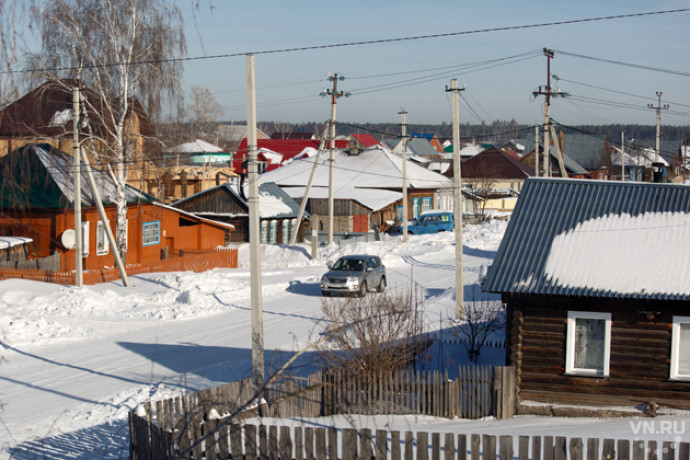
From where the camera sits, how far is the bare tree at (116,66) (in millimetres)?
27266

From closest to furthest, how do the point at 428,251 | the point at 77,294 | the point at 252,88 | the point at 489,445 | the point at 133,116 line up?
the point at 489,445 < the point at 252,88 < the point at 77,294 < the point at 133,116 < the point at 428,251

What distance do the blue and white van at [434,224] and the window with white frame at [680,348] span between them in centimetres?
3966

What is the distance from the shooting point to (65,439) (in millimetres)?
11469

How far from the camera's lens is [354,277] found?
1067 inches

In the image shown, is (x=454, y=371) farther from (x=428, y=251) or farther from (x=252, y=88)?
(x=428, y=251)

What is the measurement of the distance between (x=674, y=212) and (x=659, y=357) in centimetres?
325

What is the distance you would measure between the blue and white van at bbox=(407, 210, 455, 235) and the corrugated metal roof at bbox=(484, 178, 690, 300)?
1476 inches

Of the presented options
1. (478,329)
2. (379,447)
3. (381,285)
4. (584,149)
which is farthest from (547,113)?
(584,149)

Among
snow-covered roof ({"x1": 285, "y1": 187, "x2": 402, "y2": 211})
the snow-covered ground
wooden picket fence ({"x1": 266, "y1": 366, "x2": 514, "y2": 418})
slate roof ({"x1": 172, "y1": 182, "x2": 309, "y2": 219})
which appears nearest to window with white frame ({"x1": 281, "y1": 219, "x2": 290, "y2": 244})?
slate roof ({"x1": 172, "y1": 182, "x2": 309, "y2": 219})

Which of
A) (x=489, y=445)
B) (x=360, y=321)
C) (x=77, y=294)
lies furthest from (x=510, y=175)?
(x=489, y=445)

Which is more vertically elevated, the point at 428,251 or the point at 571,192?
the point at 571,192

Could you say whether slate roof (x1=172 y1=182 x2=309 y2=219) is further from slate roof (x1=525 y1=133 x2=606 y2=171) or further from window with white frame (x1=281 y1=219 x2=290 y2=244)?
slate roof (x1=525 y1=133 x2=606 y2=171)

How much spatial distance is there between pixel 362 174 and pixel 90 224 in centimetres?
3530

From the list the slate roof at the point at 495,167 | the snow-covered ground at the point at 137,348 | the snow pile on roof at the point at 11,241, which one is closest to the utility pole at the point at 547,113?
the snow-covered ground at the point at 137,348
